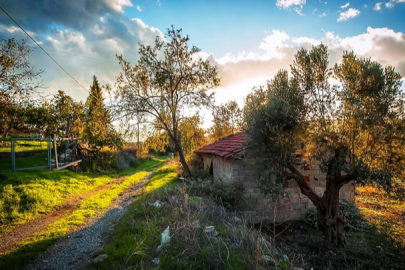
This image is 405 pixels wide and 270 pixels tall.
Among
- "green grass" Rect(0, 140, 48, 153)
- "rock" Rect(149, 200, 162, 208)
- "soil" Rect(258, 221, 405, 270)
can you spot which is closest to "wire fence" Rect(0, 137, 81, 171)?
"green grass" Rect(0, 140, 48, 153)

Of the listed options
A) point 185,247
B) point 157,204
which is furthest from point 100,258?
point 157,204

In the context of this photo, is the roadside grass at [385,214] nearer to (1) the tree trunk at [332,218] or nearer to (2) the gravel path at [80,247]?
(1) the tree trunk at [332,218]

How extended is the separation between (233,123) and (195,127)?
7.76m

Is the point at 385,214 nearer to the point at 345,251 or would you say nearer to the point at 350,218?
→ the point at 350,218

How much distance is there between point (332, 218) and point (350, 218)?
2.97 m

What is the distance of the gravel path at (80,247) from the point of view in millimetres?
4480

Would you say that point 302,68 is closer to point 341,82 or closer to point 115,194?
point 341,82

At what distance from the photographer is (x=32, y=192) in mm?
8523

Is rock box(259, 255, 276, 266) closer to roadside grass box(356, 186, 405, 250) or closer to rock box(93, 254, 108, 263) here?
rock box(93, 254, 108, 263)

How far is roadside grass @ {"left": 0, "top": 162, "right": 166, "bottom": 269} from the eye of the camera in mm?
4591

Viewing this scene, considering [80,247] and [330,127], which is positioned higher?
[330,127]

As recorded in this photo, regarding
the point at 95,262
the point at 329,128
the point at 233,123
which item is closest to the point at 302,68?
the point at 329,128

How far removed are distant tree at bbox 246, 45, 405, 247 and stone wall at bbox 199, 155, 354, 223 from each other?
1.60m

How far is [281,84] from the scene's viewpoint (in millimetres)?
7973
